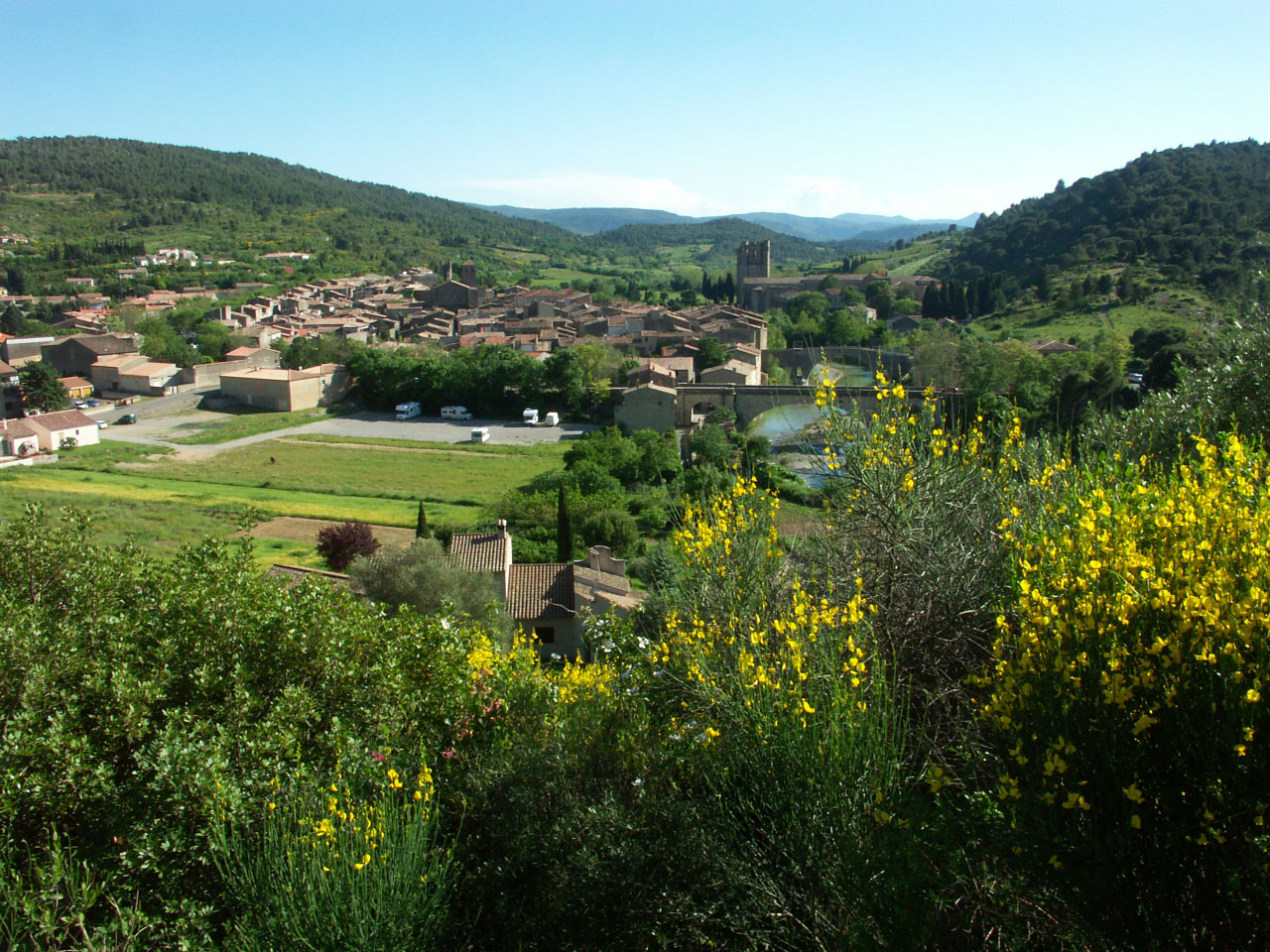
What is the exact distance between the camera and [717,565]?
20.2ft

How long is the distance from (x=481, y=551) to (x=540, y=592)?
5.38 feet

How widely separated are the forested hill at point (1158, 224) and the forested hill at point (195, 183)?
9104 centimetres

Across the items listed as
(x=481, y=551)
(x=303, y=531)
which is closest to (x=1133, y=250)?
(x=303, y=531)

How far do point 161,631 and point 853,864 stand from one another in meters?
4.64

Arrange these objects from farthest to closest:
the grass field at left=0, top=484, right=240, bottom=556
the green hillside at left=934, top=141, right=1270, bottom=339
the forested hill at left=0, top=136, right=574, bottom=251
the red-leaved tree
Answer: the forested hill at left=0, top=136, right=574, bottom=251
the green hillside at left=934, top=141, right=1270, bottom=339
the grass field at left=0, top=484, right=240, bottom=556
the red-leaved tree

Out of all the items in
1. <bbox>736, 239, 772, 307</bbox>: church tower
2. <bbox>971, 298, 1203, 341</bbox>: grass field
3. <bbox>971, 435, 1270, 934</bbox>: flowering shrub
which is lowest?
<bbox>971, 435, 1270, 934</bbox>: flowering shrub

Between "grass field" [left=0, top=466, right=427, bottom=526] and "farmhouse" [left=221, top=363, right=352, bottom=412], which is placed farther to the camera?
"farmhouse" [left=221, top=363, right=352, bottom=412]

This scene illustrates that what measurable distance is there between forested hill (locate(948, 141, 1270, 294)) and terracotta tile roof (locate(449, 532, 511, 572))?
4728 centimetres

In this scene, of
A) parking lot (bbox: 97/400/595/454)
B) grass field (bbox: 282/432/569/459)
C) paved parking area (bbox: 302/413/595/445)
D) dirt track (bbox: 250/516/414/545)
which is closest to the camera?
dirt track (bbox: 250/516/414/545)

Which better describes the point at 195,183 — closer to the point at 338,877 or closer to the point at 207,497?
the point at 207,497

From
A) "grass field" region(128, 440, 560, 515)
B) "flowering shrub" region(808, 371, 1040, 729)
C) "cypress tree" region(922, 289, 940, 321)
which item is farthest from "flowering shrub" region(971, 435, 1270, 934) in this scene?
"cypress tree" region(922, 289, 940, 321)

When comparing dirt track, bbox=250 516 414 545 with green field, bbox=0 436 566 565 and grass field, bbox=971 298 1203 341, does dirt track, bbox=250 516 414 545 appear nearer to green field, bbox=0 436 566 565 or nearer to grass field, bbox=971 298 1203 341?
green field, bbox=0 436 566 565

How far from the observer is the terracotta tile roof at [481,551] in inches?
720

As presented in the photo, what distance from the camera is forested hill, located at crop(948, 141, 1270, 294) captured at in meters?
59.5
